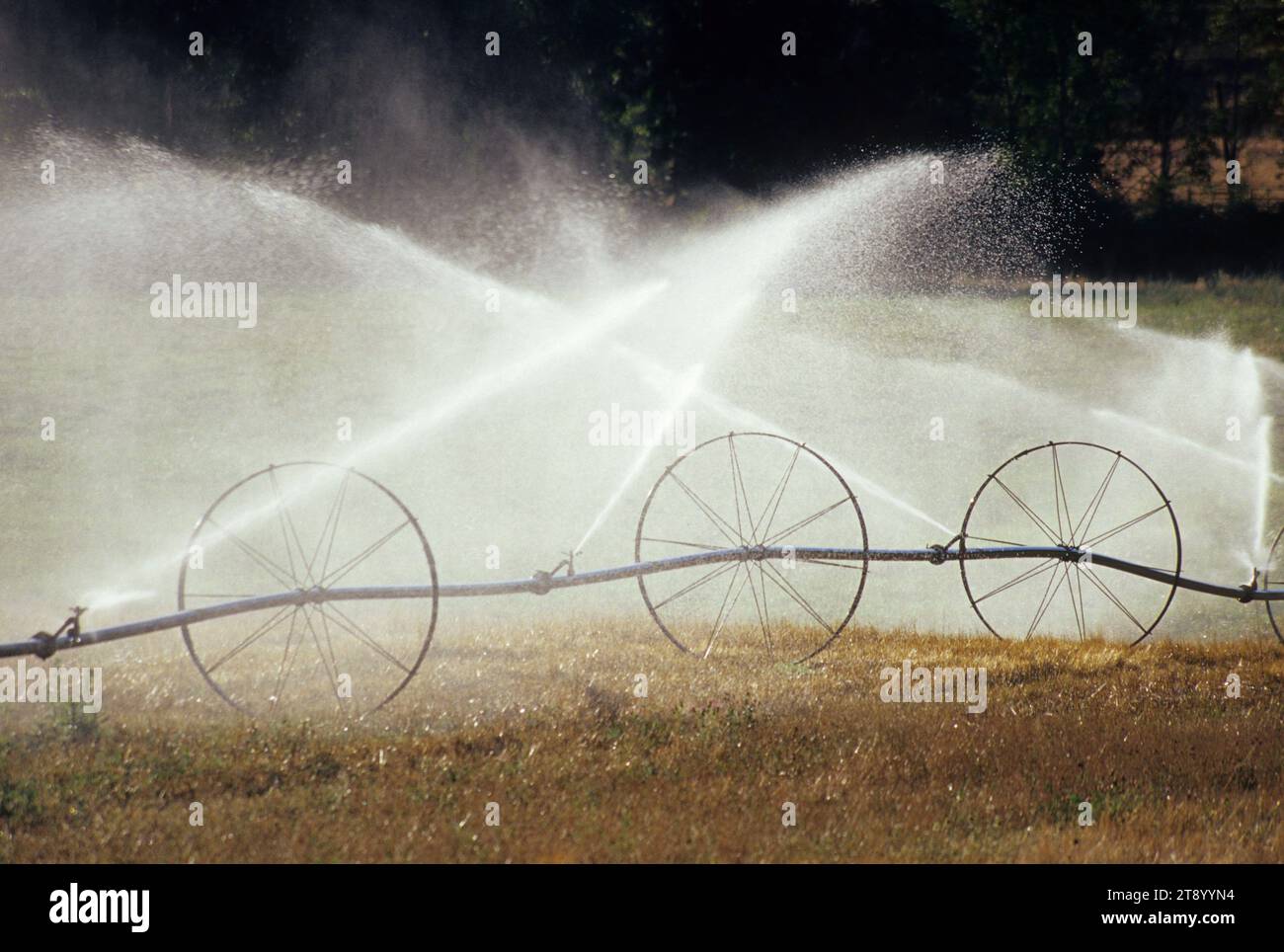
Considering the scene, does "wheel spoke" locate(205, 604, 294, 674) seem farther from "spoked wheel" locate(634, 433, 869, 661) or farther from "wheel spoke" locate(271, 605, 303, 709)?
"spoked wheel" locate(634, 433, 869, 661)

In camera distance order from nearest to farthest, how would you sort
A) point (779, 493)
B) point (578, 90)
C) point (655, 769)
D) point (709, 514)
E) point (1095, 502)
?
point (655, 769) < point (709, 514) < point (779, 493) < point (1095, 502) < point (578, 90)

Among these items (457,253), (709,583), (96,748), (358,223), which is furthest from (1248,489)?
(358,223)

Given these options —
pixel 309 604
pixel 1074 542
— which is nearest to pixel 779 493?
pixel 1074 542

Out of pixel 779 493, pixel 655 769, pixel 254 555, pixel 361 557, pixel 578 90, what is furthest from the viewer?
pixel 578 90

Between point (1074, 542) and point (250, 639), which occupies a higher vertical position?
point (1074, 542)

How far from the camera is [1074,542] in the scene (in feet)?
54.6

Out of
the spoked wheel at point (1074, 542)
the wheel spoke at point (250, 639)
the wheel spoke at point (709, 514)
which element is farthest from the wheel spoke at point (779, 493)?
the wheel spoke at point (250, 639)

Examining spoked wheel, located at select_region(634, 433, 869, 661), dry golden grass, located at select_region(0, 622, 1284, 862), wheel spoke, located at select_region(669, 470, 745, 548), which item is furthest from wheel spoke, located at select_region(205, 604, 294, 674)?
spoked wheel, located at select_region(634, 433, 869, 661)

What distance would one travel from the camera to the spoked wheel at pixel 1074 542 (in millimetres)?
18500

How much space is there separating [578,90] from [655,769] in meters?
40.1

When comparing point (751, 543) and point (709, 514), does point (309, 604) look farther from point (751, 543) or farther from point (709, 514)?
point (709, 514)

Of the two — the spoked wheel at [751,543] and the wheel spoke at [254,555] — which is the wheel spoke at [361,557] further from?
the spoked wheel at [751,543]

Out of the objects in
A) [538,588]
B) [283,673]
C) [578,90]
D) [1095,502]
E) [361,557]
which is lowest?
[283,673]

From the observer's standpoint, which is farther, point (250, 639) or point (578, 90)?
point (578, 90)
